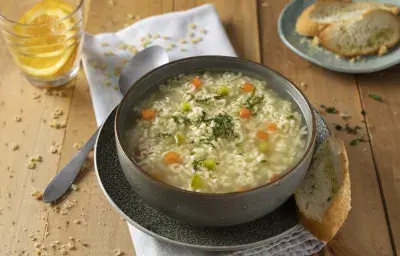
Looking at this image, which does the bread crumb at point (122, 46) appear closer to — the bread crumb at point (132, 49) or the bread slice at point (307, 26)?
the bread crumb at point (132, 49)

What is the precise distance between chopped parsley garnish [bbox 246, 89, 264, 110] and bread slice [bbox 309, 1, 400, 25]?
0.98 meters

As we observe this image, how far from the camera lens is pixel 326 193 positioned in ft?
6.57

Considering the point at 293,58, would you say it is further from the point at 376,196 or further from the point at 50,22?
the point at 50,22

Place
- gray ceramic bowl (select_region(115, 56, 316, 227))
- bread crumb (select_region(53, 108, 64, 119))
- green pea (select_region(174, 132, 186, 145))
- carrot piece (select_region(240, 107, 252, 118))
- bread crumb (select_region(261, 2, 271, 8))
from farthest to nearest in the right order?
bread crumb (select_region(261, 2, 271, 8))
bread crumb (select_region(53, 108, 64, 119))
carrot piece (select_region(240, 107, 252, 118))
green pea (select_region(174, 132, 186, 145))
gray ceramic bowl (select_region(115, 56, 316, 227))

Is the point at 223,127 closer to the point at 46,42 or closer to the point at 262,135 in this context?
the point at 262,135

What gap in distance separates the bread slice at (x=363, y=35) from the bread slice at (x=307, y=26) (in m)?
0.06

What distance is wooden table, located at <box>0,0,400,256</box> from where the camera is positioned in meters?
2.16

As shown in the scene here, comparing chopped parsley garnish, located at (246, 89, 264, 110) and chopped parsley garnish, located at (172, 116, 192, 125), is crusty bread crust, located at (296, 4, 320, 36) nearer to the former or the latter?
chopped parsley garnish, located at (246, 89, 264, 110)

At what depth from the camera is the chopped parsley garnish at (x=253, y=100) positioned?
2.16m

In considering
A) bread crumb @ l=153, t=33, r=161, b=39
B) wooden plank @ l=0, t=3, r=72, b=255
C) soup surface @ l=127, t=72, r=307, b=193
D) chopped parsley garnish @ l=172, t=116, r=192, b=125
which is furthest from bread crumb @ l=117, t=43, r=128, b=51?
chopped parsley garnish @ l=172, t=116, r=192, b=125

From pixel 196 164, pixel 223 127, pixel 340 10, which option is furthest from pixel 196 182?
pixel 340 10

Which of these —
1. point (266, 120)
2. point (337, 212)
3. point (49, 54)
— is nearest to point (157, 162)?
point (266, 120)

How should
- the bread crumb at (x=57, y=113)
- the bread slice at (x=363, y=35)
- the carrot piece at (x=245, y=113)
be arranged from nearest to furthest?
the carrot piece at (x=245, y=113) < the bread crumb at (x=57, y=113) < the bread slice at (x=363, y=35)

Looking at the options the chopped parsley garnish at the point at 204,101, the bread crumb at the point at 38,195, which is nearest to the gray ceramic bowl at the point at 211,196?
the chopped parsley garnish at the point at 204,101
